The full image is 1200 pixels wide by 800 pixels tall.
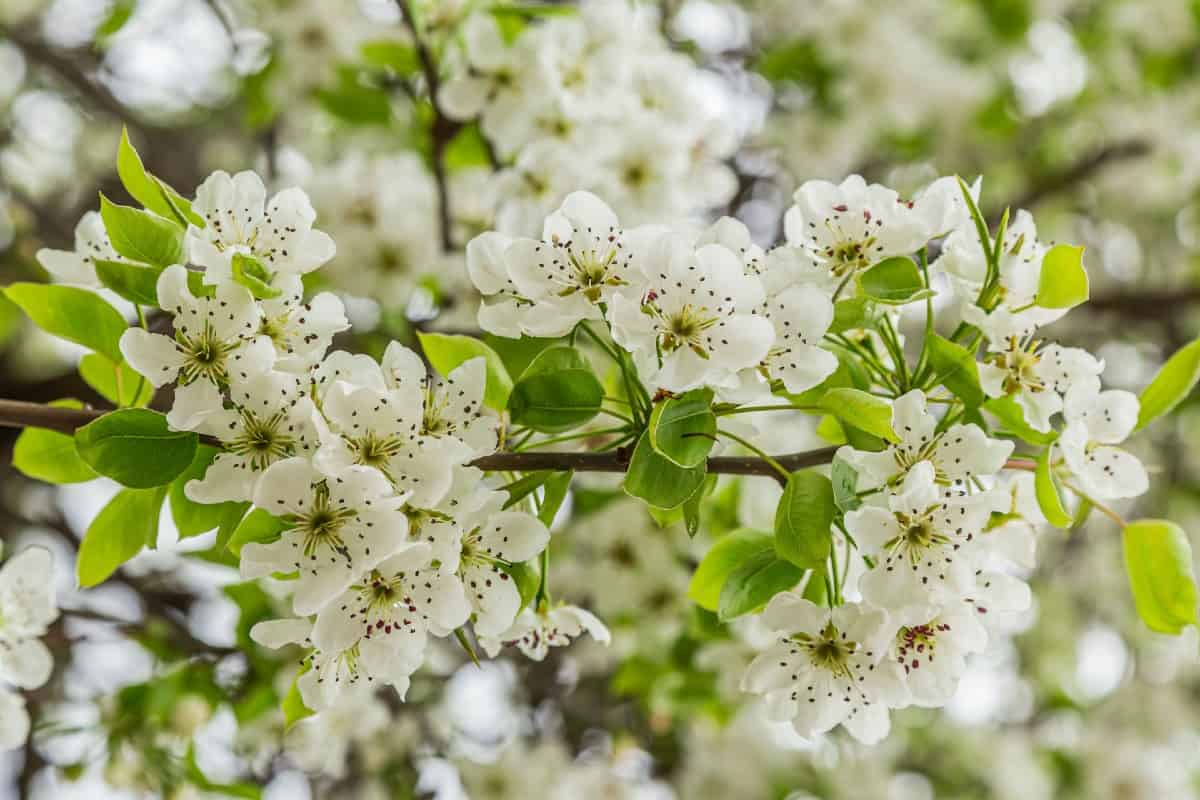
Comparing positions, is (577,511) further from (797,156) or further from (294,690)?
(797,156)

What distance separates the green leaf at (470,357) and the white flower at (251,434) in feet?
0.42

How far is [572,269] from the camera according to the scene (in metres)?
0.89

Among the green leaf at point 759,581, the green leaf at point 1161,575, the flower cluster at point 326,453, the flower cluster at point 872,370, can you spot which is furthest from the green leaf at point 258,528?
the green leaf at point 1161,575

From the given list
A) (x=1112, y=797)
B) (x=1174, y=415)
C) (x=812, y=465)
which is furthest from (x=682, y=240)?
(x=1174, y=415)

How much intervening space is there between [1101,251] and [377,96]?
8.67ft

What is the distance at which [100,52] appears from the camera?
262 centimetres

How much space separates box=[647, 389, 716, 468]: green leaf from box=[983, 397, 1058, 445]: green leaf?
245mm

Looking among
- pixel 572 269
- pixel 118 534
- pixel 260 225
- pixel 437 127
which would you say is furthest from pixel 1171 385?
pixel 437 127

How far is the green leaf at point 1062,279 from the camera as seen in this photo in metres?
0.90

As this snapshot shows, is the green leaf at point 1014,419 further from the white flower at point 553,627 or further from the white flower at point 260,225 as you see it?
the white flower at point 260,225

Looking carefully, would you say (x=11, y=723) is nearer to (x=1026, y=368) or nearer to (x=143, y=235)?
(x=143, y=235)

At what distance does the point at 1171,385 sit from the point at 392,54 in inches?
57.5

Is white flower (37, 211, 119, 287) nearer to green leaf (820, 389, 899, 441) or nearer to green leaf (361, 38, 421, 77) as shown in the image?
green leaf (820, 389, 899, 441)

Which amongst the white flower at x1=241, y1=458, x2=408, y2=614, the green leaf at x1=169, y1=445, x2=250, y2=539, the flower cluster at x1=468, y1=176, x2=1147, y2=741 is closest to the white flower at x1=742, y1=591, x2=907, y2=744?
the flower cluster at x1=468, y1=176, x2=1147, y2=741
